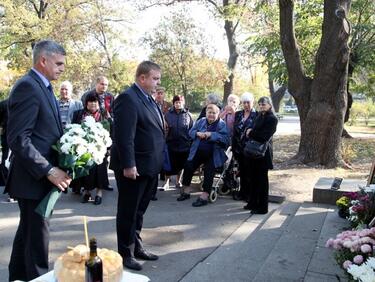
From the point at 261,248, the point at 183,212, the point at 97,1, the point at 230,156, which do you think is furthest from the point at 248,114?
the point at 97,1

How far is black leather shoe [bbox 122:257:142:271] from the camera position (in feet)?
13.4

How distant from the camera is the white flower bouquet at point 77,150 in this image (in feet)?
9.43

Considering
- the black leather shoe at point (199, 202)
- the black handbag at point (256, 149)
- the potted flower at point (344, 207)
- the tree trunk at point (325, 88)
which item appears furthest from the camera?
the tree trunk at point (325, 88)

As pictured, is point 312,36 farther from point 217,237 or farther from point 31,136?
point 31,136

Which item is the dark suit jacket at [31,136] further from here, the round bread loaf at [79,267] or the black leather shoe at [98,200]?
the black leather shoe at [98,200]

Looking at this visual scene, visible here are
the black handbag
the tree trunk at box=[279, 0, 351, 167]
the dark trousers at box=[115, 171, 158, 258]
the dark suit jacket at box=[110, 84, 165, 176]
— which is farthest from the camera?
the tree trunk at box=[279, 0, 351, 167]

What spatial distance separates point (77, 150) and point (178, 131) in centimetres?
461

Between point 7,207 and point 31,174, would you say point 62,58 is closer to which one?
point 31,174

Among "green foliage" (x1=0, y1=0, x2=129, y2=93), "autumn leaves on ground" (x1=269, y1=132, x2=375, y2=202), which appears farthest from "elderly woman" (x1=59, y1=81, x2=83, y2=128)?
"green foliage" (x1=0, y1=0, x2=129, y2=93)

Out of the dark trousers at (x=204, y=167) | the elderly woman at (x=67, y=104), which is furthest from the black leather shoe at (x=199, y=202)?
the elderly woman at (x=67, y=104)

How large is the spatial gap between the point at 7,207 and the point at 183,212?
2682 millimetres

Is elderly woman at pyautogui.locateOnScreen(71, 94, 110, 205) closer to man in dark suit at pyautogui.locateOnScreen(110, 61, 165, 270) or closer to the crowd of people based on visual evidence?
the crowd of people

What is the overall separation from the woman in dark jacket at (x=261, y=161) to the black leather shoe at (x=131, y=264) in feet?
8.60

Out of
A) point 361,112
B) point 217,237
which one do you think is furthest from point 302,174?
point 361,112
